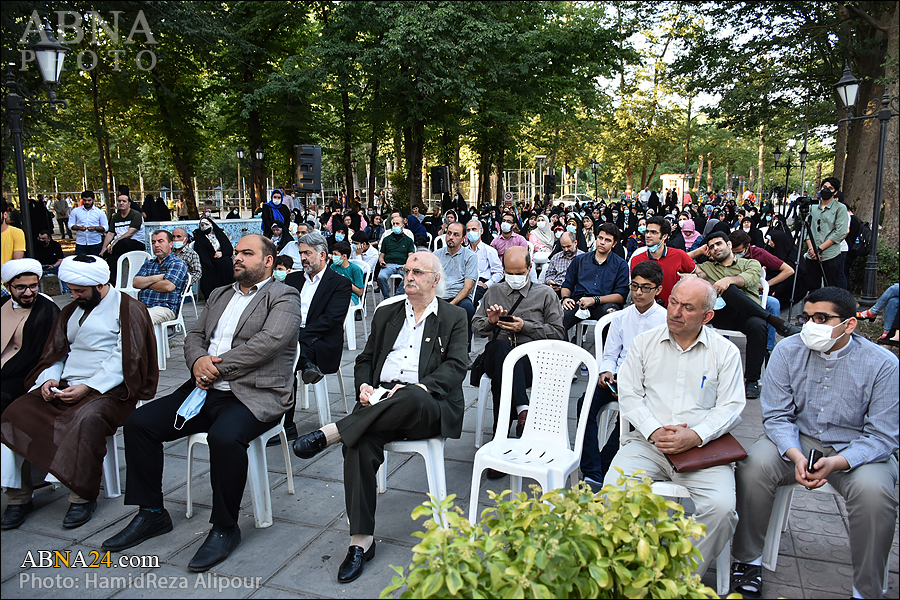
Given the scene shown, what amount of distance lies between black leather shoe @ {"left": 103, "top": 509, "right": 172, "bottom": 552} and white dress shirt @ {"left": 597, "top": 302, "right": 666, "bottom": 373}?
2.75 metres

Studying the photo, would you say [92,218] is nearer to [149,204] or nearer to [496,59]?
[149,204]

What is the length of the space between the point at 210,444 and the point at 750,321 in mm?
4905

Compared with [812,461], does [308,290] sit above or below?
above

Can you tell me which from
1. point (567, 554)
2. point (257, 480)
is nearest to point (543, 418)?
point (257, 480)

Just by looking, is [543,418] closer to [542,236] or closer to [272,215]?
[542,236]

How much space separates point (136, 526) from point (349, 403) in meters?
2.52

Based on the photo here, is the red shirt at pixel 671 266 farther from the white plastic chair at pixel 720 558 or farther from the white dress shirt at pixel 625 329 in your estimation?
the white plastic chair at pixel 720 558

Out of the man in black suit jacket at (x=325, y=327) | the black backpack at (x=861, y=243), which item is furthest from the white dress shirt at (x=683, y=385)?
the black backpack at (x=861, y=243)

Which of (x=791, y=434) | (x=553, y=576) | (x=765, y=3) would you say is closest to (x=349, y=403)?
(x=791, y=434)

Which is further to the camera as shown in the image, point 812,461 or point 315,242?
point 315,242

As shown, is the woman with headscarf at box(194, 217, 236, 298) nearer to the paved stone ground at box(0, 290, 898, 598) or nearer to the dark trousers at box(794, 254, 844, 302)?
the paved stone ground at box(0, 290, 898, 598)

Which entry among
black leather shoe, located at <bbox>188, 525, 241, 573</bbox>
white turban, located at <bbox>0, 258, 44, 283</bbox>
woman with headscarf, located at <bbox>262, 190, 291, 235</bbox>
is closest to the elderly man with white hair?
white turban, located at <bbox>0, 258, 44, 283</bbox>

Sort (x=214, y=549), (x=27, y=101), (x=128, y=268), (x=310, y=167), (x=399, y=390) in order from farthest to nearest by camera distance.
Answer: (x=310, y=167) < (x=128, y=268) < (x=27, y=101) < (x=399, y=390) < (x=214, y=549)

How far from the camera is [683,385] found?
3119 mm
